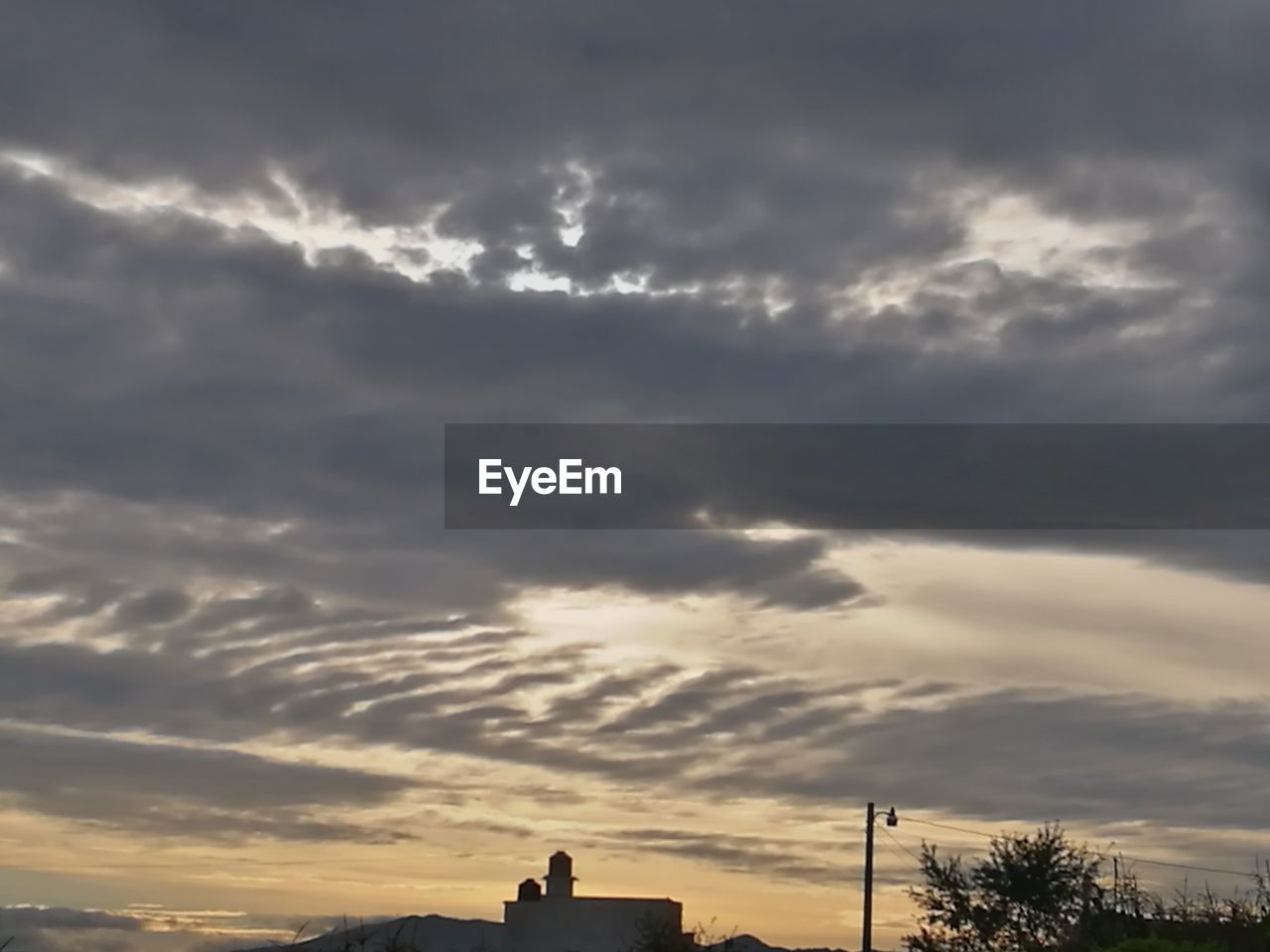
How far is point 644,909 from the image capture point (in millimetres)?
72625

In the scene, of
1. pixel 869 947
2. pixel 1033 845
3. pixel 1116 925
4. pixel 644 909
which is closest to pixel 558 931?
pixel 644 909

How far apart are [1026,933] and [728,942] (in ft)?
51.5

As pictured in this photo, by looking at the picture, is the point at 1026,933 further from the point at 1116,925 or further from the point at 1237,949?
the point at 1237,949

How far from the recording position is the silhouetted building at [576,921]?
7150 cm

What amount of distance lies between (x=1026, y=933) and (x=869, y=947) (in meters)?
11.5

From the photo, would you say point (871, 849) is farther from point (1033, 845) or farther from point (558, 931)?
point (558, 931)

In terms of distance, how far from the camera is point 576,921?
239 feet

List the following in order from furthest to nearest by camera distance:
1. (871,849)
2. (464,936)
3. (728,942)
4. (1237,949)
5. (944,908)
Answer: (464,936) < (871,849) < (944,908) < (728,942) < (1237,949)

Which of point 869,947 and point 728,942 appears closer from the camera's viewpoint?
point 728,942

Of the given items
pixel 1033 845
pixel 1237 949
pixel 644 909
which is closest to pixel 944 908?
pixel 1033 845

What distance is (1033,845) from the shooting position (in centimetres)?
6850

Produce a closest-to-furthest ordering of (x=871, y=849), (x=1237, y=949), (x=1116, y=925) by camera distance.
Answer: (x=1237, y=949), (x=1116, y=925), (x=871, y=849)

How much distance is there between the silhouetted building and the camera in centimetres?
7150

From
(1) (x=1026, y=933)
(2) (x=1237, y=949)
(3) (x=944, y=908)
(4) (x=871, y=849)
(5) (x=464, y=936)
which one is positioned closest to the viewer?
(2) (x=1237, y=949)
